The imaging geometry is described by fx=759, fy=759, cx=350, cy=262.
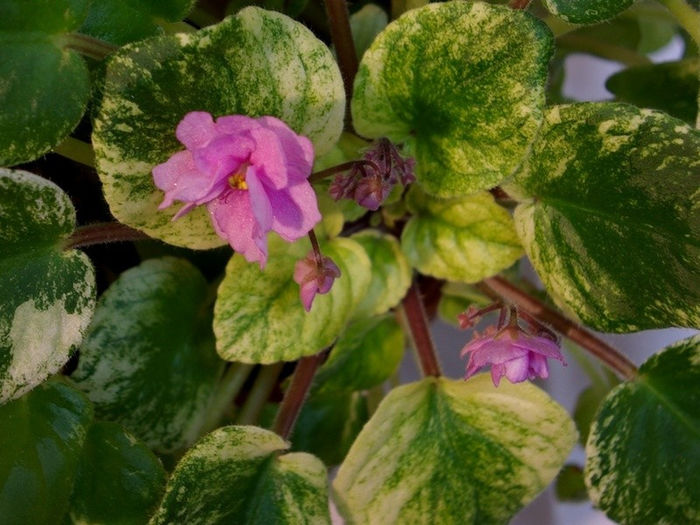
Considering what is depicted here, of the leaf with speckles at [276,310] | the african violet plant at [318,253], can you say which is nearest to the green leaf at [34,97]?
the african violet plant at [318,253]

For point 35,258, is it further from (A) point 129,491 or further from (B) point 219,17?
(B) point 219,17

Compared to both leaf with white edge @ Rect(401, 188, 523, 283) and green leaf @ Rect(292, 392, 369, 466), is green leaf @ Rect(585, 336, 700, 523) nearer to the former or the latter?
leaf with white edge @ Rect(401, 188, 523, 283)

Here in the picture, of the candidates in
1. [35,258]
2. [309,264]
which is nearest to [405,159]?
[309,264]

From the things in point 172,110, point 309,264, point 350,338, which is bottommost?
point 350,338

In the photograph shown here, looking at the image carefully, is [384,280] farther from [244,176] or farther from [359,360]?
[244,176]

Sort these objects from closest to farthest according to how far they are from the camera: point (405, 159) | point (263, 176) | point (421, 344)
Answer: point (263, 176), point (405, 159), point (421, 344)
